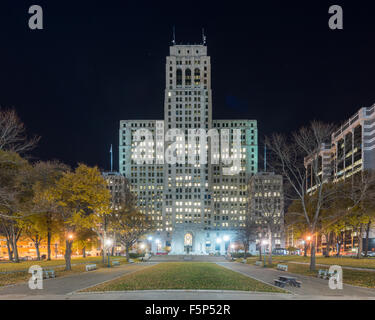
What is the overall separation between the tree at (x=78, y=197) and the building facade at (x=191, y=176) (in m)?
120

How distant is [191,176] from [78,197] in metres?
125

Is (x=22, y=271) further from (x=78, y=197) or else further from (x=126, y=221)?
(x=126, y=221)

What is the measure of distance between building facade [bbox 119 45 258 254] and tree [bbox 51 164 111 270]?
11974 centimetres

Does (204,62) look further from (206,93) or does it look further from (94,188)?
(94,188)

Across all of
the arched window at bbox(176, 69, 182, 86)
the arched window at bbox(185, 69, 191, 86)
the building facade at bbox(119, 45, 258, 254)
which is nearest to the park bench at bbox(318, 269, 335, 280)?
the building facade at bbox(119, 45, 258, 254)

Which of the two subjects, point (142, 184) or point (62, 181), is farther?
point (142, 184)

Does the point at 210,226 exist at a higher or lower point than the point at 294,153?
lower

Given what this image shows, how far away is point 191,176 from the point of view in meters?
164

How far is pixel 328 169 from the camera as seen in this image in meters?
39.8

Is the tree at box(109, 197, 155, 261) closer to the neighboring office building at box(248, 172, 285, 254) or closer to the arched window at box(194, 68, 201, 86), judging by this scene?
the neighboring office building at box(248, 172, 285, 254)

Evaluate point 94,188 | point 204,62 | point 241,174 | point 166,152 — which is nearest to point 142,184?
point 166,152

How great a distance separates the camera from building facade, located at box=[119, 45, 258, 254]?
163 meters

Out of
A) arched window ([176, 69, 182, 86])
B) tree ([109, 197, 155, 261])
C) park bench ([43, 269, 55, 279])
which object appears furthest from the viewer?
arched window ([176, 69, 182, 86])
